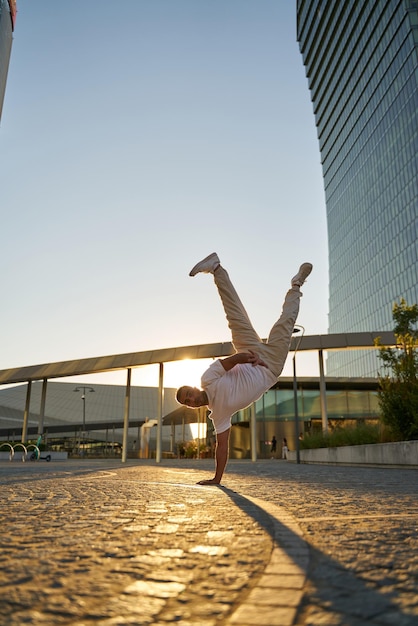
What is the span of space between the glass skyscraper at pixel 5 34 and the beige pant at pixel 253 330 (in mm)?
76955

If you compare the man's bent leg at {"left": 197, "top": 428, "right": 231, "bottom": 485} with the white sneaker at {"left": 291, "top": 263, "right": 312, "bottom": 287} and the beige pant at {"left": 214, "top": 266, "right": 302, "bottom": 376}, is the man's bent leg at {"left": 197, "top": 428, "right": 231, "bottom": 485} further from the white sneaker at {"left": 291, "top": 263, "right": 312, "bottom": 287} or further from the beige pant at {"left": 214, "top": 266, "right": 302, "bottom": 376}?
the white sneaker at {"left": 291, "top": 263, "right": 312, "bottom": 287}

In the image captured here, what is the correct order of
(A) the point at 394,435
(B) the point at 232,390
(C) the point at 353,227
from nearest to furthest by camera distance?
(B) the point at 232,390 → (A) the point at 394,435 → (C) the point at 353,227

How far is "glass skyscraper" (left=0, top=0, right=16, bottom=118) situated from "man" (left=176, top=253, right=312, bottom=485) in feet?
253

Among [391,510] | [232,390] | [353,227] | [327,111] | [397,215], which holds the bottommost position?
[391,510]

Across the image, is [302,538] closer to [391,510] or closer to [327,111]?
[391,510]

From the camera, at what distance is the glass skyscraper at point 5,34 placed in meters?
70.8

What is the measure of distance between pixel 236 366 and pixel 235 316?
0.84 metres

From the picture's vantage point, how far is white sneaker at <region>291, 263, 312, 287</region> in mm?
7410

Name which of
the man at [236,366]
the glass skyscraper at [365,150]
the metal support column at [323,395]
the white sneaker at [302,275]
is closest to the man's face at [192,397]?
the man at [236,366]

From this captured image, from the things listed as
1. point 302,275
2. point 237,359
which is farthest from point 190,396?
point 302,275

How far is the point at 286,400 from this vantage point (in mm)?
34188

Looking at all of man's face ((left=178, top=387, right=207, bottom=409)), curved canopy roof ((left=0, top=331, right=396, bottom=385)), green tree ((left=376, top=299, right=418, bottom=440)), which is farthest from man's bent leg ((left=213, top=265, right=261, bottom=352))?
curved canopy roof ((left=0, top=331, right=396, bottom=385))

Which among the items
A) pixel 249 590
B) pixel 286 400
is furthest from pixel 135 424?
pixel 249 590

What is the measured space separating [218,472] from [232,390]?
141cm
